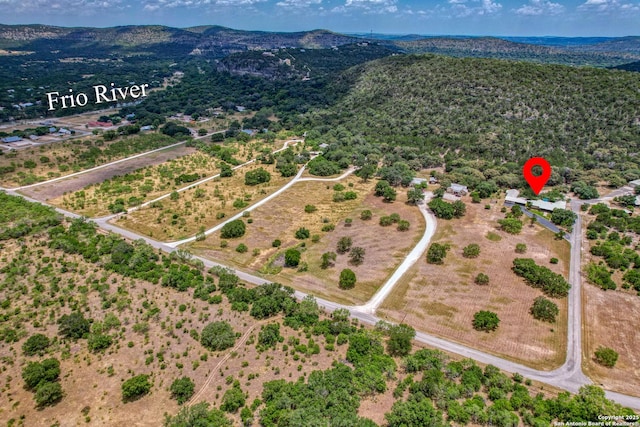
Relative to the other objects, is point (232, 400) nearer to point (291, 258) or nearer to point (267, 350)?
point (267, 350)

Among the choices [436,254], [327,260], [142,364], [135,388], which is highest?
[436,254]

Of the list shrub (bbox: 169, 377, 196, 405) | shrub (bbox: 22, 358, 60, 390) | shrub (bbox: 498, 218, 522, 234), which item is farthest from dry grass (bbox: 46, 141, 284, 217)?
shrub (bbox: 498, 218, 522, 234)

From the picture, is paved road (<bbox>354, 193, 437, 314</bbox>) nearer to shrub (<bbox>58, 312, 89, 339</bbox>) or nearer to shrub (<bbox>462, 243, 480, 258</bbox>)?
shrub (<bbox>462, 243, 480, 258</bbox>)

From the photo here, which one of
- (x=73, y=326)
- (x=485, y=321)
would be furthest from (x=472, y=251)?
(x=73, y=326)

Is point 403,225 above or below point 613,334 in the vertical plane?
above

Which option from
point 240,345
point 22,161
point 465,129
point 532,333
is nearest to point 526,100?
point 465,129

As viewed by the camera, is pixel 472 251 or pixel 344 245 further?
pixel 344 245
